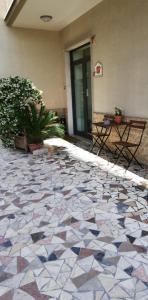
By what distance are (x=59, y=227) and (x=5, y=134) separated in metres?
3.69

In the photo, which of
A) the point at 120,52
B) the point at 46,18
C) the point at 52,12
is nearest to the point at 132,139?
the point at 120,52

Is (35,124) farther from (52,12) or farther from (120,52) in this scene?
(52,12)

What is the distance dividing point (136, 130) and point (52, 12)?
10.8 ft

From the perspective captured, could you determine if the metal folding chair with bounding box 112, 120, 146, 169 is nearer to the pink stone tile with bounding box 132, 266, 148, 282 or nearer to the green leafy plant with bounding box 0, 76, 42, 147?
the green leafy plant with bounding box 0, 76, 42, 147

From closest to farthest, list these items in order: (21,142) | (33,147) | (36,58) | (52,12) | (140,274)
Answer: (140,274) < (33,147) < (52,12) < (21,142) < (36,58)

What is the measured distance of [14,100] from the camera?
5.49m

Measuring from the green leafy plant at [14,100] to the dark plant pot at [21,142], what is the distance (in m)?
0.18

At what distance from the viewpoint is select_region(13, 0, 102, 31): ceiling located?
16.9 ft

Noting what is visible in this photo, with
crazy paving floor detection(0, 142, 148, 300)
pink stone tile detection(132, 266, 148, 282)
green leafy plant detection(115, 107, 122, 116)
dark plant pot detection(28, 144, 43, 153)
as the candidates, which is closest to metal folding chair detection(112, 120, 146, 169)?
green leafy plant detection(115, 107, 122, 116)

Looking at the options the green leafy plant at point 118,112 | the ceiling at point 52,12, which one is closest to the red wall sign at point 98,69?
the green leafy plant at point 118,112

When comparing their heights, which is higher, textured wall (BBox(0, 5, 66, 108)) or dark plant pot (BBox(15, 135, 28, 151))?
textured wall (BBox(0, 5, 66, 108))

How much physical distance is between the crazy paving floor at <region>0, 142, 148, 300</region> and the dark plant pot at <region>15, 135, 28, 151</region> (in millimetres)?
1713

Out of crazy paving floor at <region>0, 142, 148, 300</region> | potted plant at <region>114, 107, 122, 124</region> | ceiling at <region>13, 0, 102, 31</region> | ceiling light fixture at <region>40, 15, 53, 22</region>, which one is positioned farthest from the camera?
ceiling light fixture at <region>40, 15, 53, 22</region>

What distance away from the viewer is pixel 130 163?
14.9 ft
